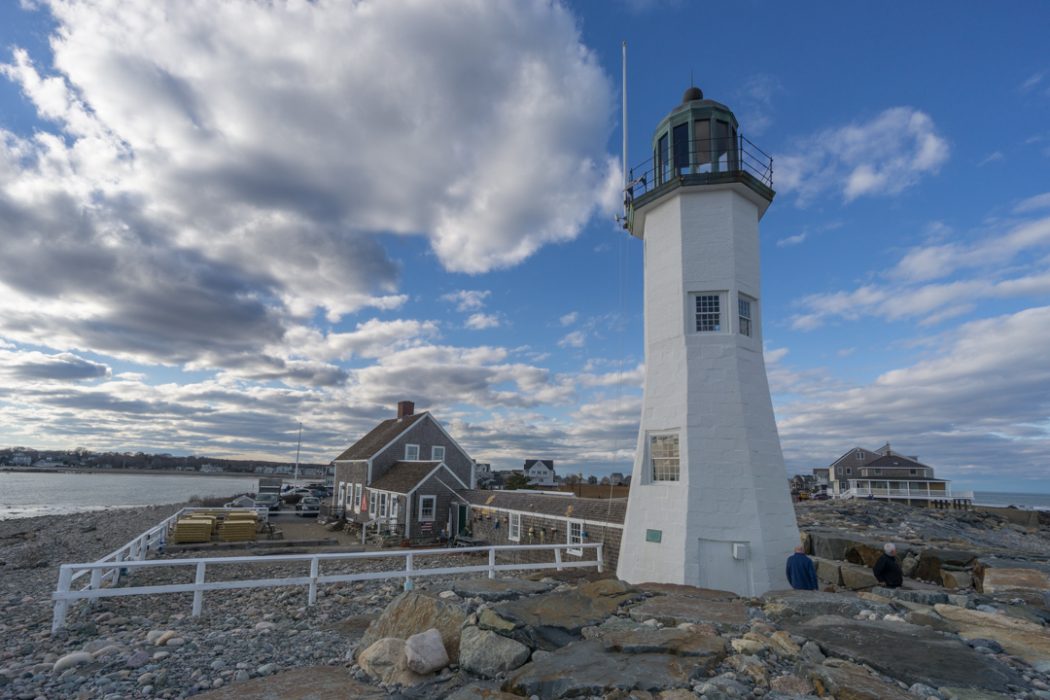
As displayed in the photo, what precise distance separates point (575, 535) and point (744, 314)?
10.2 meters

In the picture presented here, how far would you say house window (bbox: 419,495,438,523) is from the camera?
1112 inches

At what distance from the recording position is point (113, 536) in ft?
102

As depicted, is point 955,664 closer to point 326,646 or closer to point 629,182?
point 326,646

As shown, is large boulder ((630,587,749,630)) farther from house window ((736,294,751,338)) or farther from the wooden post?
house window ((736,294,751,338))

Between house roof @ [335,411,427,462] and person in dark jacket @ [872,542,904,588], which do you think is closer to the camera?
person in dark jacket @ [872,542,904,588]

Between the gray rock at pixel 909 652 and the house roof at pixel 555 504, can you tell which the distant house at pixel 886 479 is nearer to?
the house roof at pixel 555 504

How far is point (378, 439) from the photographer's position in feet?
121

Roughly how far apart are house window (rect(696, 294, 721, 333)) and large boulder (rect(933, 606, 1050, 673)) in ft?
20.7

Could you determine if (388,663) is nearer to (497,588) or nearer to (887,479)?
(497,588)

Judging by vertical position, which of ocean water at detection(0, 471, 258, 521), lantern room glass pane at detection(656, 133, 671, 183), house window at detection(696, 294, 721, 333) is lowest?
ocean water at detection(0, 471, 258, 521)

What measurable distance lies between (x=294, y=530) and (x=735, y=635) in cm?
3150

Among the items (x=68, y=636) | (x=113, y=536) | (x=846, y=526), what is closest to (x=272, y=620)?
(x=68, y=636)

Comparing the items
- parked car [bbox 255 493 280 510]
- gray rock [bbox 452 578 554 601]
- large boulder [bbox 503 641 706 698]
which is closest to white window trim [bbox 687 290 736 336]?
gray rock [bbox 452 578 554 601]

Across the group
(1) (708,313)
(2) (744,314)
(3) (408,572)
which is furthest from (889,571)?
(3) (408,572)
